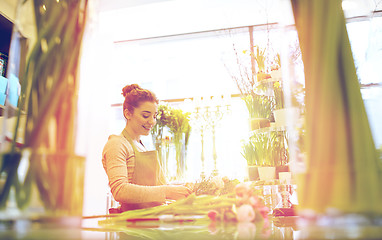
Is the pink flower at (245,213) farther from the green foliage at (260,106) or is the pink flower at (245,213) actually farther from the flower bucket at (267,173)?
the green foliage at (260,106)

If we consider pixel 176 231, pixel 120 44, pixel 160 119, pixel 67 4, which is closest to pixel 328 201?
pixel 176 231

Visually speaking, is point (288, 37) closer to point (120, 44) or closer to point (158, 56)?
point (158, 56)

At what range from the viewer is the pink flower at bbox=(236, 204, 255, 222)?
0.62 m

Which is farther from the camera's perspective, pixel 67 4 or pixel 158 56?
pixel 158 56

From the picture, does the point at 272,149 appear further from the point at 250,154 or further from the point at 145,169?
the point at 145,169

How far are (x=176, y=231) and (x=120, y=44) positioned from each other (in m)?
4.83

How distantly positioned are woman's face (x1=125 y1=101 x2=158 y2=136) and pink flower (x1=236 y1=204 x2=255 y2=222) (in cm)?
135

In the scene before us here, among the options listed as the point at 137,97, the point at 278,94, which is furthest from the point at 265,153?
the point at 137,97

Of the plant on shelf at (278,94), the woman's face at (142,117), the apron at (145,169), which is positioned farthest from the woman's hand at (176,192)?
the plant on shelf at (278,94)

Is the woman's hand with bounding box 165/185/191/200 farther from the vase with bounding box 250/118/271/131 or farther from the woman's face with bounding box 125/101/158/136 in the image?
the vase with bounding box 250/118/271/131

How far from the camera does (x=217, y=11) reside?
4199mm

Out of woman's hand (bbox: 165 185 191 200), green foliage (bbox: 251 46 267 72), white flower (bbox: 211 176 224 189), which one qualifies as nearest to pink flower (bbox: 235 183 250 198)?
white flower (bbox: 211 176 224 189)

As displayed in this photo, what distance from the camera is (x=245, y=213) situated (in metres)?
0.62

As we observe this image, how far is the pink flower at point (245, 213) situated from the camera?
622mm
